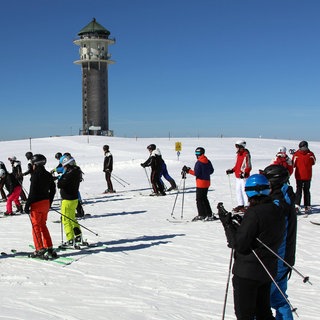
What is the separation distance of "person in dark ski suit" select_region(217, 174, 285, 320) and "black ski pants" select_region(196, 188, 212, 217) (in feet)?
23.2

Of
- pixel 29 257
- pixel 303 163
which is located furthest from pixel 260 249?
pixel 303 163

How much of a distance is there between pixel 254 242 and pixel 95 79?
58.1 metres

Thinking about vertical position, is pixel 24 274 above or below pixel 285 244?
below

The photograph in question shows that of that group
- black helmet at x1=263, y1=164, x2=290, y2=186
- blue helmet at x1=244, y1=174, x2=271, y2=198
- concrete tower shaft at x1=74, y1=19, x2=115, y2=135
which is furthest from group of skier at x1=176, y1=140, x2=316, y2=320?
concrete tower shaft at x1=74, y1=19, x2=115, y2=135

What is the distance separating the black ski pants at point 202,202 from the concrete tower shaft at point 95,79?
4920 centimetres

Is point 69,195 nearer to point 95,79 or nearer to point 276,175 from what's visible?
point 276,175

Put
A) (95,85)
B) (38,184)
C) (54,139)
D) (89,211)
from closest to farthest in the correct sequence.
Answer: (38,184) < (89,211) < (54,139) < (95,85)

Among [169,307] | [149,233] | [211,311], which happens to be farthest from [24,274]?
[149,233]

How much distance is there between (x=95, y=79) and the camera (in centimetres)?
6028

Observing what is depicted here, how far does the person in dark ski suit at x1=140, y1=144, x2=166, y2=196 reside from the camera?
15906 mm

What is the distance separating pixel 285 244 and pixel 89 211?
1002cm

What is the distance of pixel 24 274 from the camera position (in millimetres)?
6934

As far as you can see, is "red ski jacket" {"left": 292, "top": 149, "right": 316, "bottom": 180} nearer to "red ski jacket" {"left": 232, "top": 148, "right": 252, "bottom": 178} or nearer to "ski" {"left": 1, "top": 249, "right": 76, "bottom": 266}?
"red ski jacket" {"left": 232, "top": 148, "right": 252, "bottom": 178}

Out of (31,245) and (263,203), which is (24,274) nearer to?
(31,245)
